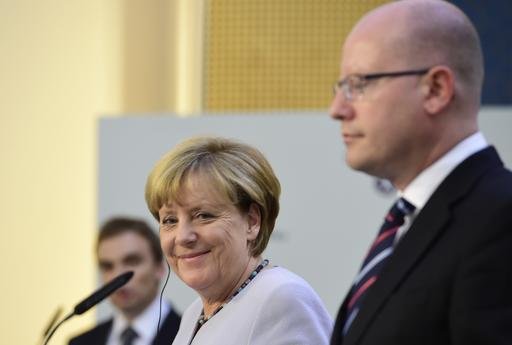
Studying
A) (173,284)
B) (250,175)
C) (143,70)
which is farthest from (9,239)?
(250,175)

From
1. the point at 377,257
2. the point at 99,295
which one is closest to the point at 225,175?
the point at 99,295

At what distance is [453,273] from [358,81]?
359mm

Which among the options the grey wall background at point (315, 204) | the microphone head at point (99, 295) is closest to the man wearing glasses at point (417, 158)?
the microphone head at point (99, 295)

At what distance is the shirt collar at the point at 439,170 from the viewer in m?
1.71

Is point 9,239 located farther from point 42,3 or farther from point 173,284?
point 173,284

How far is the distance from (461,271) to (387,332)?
0.50 ft

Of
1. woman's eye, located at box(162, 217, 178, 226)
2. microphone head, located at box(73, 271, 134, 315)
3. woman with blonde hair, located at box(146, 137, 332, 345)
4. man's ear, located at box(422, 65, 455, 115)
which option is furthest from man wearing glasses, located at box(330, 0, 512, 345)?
microphone head, located at box(73, 271, 134, 315)

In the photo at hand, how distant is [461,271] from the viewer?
1564 millimetres

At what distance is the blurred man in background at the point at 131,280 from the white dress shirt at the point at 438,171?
241 centimetres

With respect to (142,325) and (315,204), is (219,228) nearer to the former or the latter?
(142,325)

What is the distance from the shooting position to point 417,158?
1713 millimetres

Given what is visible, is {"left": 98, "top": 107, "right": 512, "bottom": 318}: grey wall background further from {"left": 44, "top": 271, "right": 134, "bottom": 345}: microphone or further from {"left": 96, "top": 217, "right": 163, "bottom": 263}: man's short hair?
{"left": 44, "top": 271, "right": 134, "bottom": 345}: microphone

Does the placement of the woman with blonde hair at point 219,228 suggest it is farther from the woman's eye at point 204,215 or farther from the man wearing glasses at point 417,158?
the man wearing glasses at point 417,158

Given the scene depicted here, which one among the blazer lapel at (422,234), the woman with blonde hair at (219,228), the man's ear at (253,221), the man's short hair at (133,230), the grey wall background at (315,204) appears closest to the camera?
the blazer lapel at (422,234)
